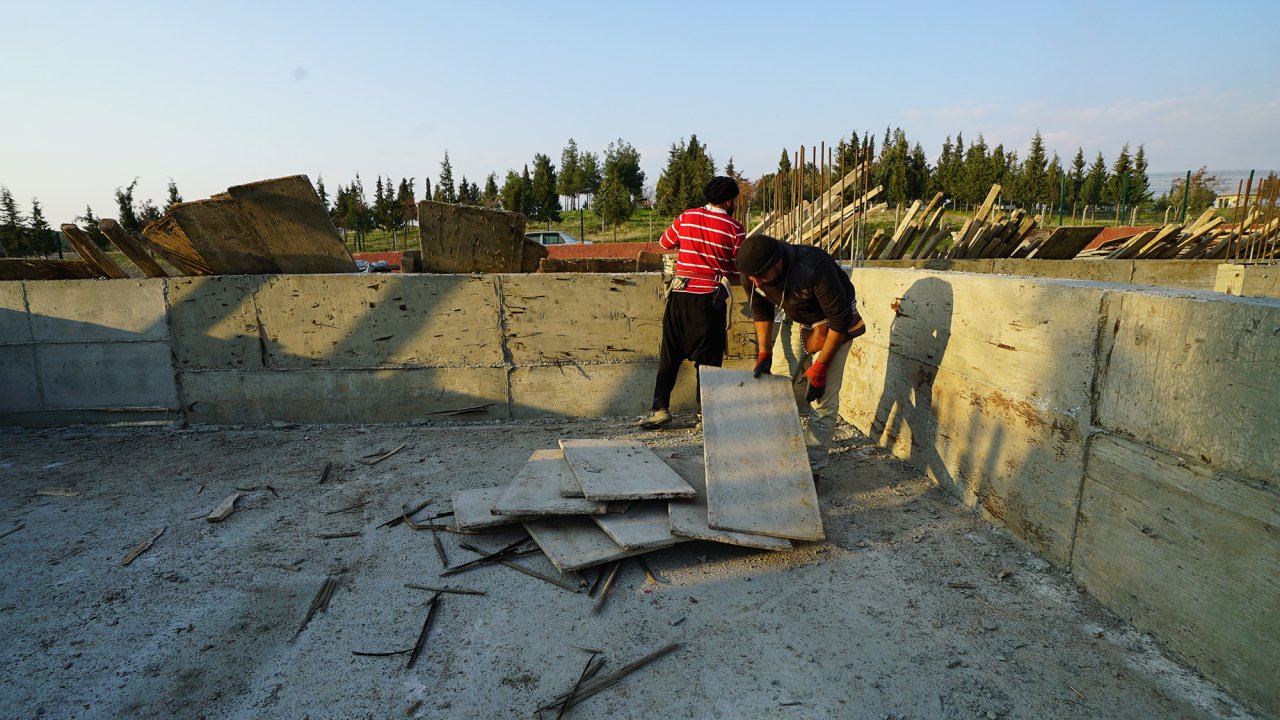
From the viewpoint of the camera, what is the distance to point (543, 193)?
111ft

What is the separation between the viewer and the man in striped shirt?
4.73 meters

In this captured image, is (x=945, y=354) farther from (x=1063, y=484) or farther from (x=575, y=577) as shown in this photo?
(x=575, y=577)

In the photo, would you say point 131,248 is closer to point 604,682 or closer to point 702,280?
point 702,280

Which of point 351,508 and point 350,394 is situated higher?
point 350,394

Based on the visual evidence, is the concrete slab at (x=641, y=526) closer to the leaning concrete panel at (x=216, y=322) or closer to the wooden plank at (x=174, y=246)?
the leaning concrete panel at (x=216, y=322)

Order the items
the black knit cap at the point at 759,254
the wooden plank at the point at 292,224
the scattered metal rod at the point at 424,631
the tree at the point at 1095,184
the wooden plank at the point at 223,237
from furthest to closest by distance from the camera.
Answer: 1. the tree at the point at 1095,184
2. the wooden plank at the point at 292,224
3. the wooden plank at the point at 223,237
4. the black knit cap at the point at 759,254
5. the scattered metal rod at the point at 424,631

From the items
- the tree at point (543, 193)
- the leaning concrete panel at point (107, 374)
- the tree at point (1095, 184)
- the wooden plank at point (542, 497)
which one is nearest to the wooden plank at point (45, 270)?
the leaning concrete panel at point (107, 374)

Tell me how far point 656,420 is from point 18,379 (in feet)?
18.2

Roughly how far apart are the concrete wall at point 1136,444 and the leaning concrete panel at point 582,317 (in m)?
2.35

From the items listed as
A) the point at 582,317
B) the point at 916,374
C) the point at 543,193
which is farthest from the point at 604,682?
Answer: the point at 543,193

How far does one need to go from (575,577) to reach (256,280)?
13.3 feet

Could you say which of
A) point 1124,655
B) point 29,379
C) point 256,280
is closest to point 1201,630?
point 1124,655

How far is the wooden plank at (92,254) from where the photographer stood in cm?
533

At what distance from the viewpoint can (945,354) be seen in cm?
386
